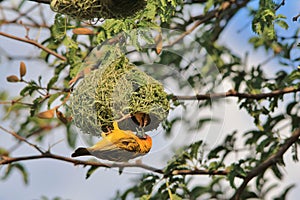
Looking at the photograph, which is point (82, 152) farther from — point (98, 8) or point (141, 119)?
point (98, 8)

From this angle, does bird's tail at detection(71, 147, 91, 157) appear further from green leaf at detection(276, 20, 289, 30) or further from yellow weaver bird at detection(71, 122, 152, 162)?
green leaf at detection(276, 20, 289, 30)

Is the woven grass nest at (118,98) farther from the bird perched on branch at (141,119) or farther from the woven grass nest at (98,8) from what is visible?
the woven grass nest at (98,8)

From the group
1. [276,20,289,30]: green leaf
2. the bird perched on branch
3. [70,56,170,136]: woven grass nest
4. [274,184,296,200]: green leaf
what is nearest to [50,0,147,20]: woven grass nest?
[70,56,170,136]: woven grass nest

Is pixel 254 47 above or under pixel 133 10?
above

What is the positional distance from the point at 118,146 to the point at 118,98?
12cm

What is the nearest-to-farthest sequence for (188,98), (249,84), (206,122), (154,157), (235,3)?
(154,157) < (188,98) < (206,122) < (249,84) < (235,3)

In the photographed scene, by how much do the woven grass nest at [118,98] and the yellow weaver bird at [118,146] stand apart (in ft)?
0.08

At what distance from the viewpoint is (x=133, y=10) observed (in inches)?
79.7

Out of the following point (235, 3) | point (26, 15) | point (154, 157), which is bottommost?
point (154, 157)

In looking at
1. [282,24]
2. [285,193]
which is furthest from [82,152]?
[285,193]

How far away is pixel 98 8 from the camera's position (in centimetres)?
208

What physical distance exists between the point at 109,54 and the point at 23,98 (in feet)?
4.07

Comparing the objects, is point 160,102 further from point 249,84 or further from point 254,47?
point 254,47

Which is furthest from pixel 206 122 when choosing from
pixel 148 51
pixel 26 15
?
pixel 26 15
